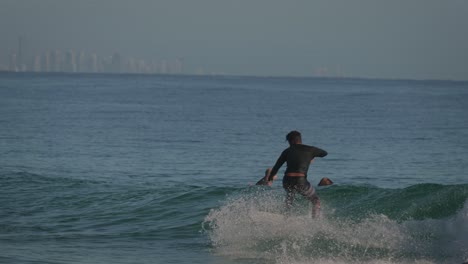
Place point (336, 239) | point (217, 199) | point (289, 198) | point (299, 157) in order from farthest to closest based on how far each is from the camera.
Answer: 1. point (217, 199)
2. point (289, 198)
3. point (299, 157)
4. point (336, 239)

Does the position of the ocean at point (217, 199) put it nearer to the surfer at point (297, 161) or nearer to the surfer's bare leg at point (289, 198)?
the surfer's bare leg at point (289, 198)

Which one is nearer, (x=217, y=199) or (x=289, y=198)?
(x=289, y=198)

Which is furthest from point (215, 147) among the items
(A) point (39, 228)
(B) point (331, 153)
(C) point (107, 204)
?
(A) point (39, 228)

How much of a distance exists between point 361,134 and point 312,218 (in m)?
32.7

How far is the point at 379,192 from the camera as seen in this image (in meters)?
19.5

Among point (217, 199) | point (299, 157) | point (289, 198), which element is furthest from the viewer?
point (217, 199)

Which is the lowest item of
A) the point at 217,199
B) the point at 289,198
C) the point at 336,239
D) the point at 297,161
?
the point at 217,199

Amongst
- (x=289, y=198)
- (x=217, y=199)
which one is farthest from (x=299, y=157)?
(x=217, y=199)

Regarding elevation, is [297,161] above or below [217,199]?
above

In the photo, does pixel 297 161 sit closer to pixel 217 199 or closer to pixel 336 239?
pixel 336 239

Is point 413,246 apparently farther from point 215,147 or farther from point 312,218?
point 215,147

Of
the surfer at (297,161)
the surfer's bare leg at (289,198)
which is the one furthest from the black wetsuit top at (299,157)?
the surfer's bare leg at (289,198)

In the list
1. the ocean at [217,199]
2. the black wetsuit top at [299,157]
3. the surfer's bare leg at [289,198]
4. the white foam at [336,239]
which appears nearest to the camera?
the white foam at [336,239]

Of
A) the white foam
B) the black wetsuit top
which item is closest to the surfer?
the black wetsuit top
